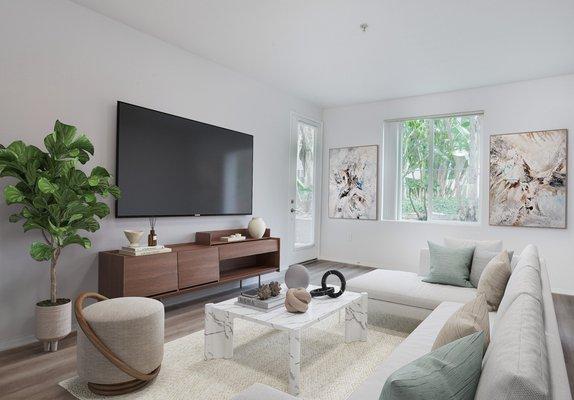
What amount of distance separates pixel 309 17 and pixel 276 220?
2764 mm

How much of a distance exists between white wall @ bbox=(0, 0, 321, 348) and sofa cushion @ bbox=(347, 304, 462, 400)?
2539 millimetres

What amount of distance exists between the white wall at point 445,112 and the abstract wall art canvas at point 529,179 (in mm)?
95

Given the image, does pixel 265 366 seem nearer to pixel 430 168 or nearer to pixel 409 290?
pixel 409 290

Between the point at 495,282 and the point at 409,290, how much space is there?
29.0 inches

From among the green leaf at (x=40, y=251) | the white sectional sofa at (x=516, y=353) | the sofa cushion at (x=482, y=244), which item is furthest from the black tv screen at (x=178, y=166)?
the white sectional sofa at (x=516, y=353)

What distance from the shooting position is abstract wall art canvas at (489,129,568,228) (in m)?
4.29

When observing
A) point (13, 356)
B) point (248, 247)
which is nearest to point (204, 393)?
point (13, 356)

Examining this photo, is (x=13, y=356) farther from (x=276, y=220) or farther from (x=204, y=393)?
(x=276, y=220)

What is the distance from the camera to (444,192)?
17.2ft

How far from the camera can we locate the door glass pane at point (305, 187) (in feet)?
19.0

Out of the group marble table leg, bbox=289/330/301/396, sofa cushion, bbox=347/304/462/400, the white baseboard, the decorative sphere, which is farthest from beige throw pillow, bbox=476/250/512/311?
the white baseboard

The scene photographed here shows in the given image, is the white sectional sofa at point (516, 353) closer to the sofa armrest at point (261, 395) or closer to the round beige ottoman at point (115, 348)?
the sofa armrest at point (261, 395)

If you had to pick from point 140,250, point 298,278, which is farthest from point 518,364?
point 140,250

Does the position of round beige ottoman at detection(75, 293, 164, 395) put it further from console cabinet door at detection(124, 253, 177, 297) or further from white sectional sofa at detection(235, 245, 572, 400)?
white sectional sofa at detection(235, 245, 572, 400)
